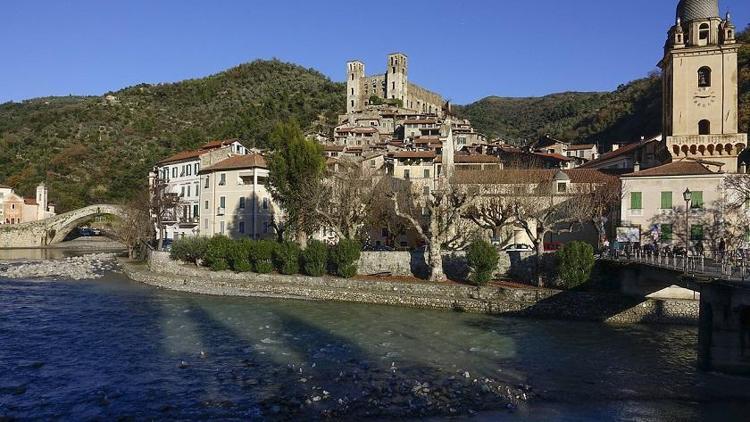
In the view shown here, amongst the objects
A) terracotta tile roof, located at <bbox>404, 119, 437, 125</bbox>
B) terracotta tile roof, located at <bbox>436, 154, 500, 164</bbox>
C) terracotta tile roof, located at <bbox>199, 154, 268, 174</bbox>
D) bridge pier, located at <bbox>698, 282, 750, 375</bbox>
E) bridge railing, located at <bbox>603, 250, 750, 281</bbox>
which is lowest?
bridge pier, located at <bbox>698, 282, 750, 375</bbox>

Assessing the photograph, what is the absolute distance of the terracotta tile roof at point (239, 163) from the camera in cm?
5384

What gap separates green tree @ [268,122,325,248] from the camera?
140 ft

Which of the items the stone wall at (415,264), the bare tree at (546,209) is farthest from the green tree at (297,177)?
the bare tree at (546,209)

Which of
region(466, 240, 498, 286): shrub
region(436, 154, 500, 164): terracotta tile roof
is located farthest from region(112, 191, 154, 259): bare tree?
region(466, 240, 498, 286): shrub

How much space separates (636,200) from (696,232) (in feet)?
12.9

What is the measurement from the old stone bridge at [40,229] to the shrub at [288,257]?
159 feet

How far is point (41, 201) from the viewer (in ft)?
302

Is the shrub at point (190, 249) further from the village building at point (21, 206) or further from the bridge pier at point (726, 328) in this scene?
the village building at point (21, 206)

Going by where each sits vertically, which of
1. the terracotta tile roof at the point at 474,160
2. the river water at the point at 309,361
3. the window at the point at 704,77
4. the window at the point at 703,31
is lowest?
the river water at the point at 309,361

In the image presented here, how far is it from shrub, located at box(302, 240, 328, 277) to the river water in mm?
5406

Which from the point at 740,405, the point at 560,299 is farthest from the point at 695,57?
the point at 740,405

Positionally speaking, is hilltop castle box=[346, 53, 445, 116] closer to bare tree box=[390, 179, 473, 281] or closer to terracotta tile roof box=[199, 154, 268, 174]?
terracotta tile roof box=[199, 154, 268, 174]

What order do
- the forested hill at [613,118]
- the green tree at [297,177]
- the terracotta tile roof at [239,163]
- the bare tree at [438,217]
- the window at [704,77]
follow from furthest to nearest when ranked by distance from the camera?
the forested hill at [613,118] < the terracotta tile roof at [239,163] < the green tree at [297,177] < the window at [704,77] < the bare tree at [438,217]

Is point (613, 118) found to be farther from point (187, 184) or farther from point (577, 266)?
point (577, 266)
